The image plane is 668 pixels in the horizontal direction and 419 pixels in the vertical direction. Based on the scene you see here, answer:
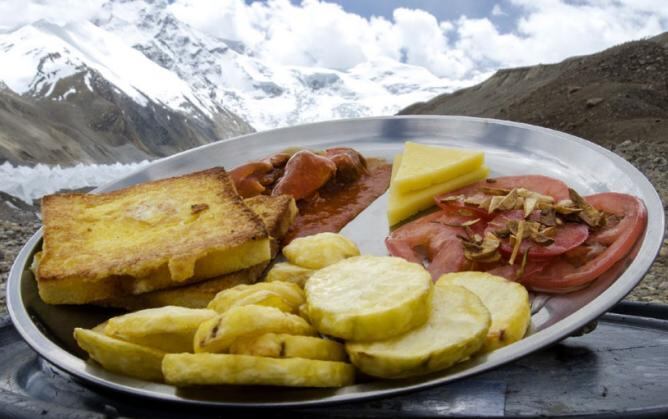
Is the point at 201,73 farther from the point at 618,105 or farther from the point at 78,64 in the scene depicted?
the point at 618,105

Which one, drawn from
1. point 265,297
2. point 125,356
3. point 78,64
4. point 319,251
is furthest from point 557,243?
point 78,64

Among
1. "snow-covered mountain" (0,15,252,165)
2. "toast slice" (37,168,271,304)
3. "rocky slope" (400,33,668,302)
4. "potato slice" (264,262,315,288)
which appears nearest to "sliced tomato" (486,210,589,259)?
"potato slice" (264,262,315,288)

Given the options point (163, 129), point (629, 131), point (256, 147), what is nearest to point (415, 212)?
point (256, 147)

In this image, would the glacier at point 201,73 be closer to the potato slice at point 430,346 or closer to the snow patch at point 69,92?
the snow patch at point 69,92

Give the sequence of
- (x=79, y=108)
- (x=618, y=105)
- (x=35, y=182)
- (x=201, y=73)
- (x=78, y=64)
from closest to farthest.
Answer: (x=618, y=105), (x=35, y=182), (x=79, y=108), (x=78, y=64), (x=201, y=73)

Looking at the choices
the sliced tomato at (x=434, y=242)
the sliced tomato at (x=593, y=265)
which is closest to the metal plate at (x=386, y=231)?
the sliced tomato at (x=593, y=265)
